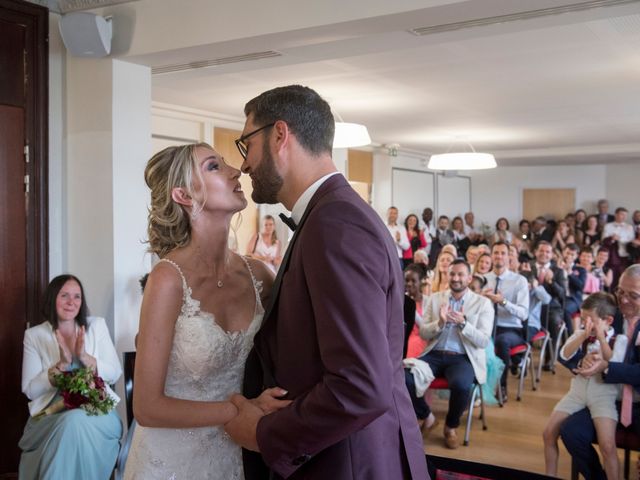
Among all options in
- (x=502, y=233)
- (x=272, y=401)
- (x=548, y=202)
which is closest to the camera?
(x=272, y=401)

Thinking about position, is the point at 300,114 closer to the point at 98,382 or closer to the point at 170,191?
the point at 170,191

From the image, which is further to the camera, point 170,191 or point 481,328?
point 481,328

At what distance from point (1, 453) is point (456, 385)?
2.82 m

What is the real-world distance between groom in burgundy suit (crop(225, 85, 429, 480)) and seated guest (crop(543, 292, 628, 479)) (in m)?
2.33

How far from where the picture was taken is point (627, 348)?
11.0ft

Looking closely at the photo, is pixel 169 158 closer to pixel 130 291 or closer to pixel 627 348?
pixel 130 291

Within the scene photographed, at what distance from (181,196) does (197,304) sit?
0.29 meters

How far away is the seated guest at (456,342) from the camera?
452 cm

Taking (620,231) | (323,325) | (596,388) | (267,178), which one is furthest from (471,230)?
(323,325)

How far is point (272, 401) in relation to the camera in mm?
1303

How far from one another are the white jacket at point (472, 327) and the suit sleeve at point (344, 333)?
3599 millimetres

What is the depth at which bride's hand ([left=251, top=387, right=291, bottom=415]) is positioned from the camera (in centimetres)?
129

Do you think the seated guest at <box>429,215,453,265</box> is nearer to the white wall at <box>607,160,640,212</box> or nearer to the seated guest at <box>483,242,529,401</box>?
the white wall at <box>607,160,640,212</box>

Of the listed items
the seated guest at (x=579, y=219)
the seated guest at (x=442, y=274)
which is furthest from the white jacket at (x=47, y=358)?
the seated guest at (x=579, y=219)
